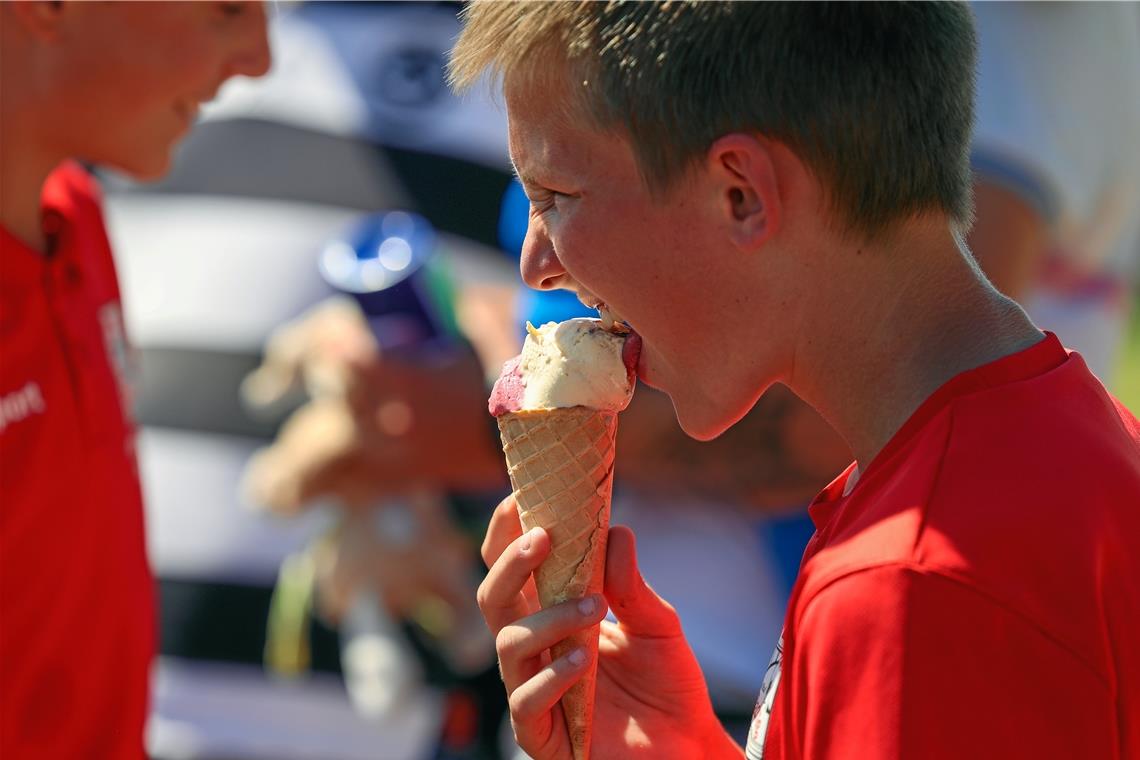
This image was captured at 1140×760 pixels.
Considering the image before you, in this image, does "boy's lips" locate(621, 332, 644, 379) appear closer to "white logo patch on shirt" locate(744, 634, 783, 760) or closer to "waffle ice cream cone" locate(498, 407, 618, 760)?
"waffle ice cream cone" locate(498, 407, 618, 760)

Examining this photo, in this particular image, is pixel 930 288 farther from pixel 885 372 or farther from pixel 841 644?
pixel 841 644

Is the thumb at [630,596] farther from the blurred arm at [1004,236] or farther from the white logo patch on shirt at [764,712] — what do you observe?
the blurred arm at [1004,236]

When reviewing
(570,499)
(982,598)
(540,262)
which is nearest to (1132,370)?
(570,499)

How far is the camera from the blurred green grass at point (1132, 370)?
24.8 feet

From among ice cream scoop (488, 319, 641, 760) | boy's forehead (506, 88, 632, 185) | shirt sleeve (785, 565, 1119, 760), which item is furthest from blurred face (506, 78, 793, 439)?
shirt sleeve (785, 565, 1119, 760)

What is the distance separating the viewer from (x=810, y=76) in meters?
1.30

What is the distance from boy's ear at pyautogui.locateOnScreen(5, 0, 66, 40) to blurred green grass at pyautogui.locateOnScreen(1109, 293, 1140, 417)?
6.08 m

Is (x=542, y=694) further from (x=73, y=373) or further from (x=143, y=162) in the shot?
(x=143, y=162)

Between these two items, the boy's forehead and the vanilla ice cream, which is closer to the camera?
the boy's forehead

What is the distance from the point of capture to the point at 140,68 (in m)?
2.61

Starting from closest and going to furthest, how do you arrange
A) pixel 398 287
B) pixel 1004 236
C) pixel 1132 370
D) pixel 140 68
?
pixel 140 68
pixel 1004 236
pixel 398 287
pixel 1132 370

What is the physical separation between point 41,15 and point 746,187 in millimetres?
1778

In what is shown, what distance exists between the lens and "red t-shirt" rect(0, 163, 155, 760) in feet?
7.97

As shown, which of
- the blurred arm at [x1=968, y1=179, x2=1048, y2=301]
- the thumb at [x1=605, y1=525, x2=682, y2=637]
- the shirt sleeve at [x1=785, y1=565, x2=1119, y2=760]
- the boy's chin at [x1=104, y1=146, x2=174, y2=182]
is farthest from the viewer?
the blurred arm at [x1=968, y1=179, x2=1048, y2=301]
